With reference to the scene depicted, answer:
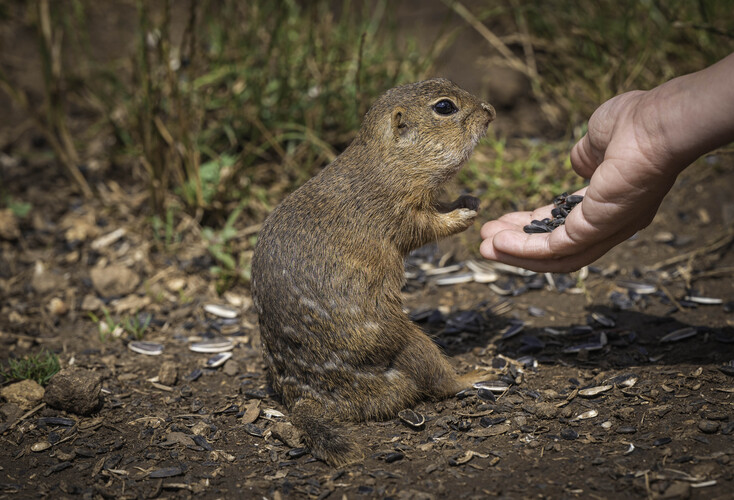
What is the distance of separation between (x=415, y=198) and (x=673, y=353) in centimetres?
196

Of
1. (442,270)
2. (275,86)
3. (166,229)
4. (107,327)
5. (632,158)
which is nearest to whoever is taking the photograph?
(632,158)

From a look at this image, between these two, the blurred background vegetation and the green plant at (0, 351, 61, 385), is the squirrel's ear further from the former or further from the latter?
the green plant at (0, 351, 61, 385)

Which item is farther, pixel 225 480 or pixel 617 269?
pixel 617 269

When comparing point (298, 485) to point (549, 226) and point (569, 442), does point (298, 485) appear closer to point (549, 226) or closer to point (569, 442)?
point (569, 442)

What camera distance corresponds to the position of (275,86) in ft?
21.5

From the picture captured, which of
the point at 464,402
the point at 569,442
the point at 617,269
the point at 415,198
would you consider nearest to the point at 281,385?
the point at 464,402

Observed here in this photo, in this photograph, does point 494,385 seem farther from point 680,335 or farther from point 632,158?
point 632,158

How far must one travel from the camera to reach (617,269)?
5.38m

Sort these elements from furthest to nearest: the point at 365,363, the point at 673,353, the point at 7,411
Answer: the point at 673,353 → the point at 7,411 → the point at 365,363

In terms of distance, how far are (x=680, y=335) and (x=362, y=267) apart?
2.26 m

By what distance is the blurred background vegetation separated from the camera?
589 cm

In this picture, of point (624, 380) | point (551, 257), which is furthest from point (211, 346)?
point (624, 380)

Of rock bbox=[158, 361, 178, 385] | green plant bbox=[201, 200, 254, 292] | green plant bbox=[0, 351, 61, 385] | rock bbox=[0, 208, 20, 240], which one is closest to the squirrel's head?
green plant bbox=[201, 200, 254, 292]

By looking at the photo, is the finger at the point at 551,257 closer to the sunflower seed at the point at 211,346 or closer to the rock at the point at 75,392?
the sunflower seed at the point at 211,346
